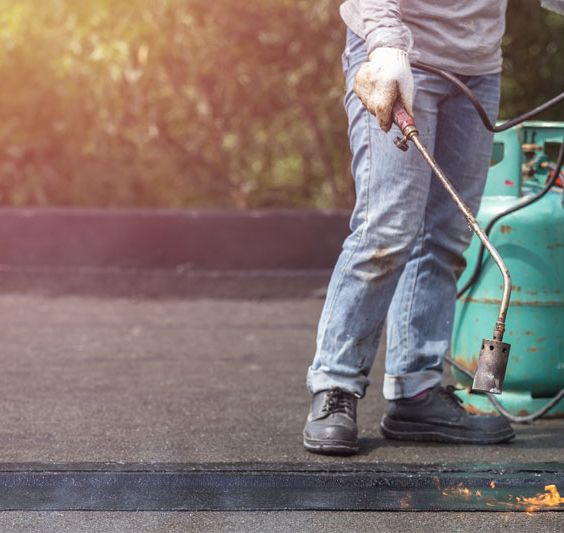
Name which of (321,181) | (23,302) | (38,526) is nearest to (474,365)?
(38,526)

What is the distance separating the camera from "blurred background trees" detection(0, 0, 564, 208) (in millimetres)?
6820

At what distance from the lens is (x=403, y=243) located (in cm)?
320

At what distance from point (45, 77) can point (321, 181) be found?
1.75 meters

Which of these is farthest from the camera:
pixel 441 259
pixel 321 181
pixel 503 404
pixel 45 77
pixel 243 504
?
pixel 321 181

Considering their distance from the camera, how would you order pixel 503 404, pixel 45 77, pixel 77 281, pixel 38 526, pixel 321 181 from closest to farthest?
pixel 38 526 < pixel 503 404 < pixel 77 281 < pixel 45 77 < pixel 321 181

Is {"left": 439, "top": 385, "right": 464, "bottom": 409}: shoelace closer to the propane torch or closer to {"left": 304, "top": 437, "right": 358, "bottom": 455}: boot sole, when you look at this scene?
{"left": 304, "top": 437, "right": 358, "bottom": 455}: boot sole

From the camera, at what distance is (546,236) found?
3625 mm

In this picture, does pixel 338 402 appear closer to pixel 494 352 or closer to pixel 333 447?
pixel 333 447

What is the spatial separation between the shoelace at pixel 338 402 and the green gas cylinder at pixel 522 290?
0.56 m

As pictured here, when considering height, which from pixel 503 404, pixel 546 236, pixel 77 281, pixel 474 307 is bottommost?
pixel 77 281

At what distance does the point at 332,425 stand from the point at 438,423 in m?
0.36

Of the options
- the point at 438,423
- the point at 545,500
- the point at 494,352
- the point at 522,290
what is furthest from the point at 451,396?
the point at 494,352

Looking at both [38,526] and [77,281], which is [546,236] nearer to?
[38,526]

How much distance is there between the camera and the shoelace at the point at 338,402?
131 inches
